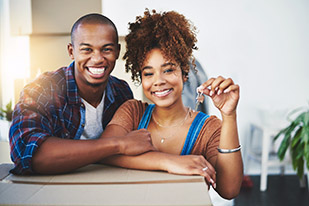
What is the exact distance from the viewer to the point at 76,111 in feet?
4.22

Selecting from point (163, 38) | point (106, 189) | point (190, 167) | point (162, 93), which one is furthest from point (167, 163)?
point (163, 38)

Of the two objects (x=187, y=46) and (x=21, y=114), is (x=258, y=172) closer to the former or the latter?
(x=187, y=46)

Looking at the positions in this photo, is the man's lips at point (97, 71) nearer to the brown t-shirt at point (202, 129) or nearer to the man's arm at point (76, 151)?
the brown t-shirt at point (202, 129)

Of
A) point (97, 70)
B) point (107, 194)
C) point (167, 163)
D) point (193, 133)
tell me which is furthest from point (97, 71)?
point (107, 194)

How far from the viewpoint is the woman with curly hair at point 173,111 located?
1000 mm

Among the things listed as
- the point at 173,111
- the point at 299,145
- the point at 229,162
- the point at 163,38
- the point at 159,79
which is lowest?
the point at 299,145

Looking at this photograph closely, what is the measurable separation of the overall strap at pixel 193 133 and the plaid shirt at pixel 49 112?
0.35m

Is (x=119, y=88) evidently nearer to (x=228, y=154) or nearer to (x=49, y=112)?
(x=49, y=112)

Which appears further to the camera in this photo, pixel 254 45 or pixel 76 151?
pixel 254 45

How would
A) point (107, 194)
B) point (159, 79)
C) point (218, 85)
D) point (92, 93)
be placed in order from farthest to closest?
point (92, 93), point (159, 79), point (218, 85), point (107, 194)

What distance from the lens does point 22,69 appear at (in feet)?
11.4

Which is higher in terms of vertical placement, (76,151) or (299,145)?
(76,151)

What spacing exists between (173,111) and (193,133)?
128 millimetres

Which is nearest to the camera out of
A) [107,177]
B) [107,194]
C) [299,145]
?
[107,194]
